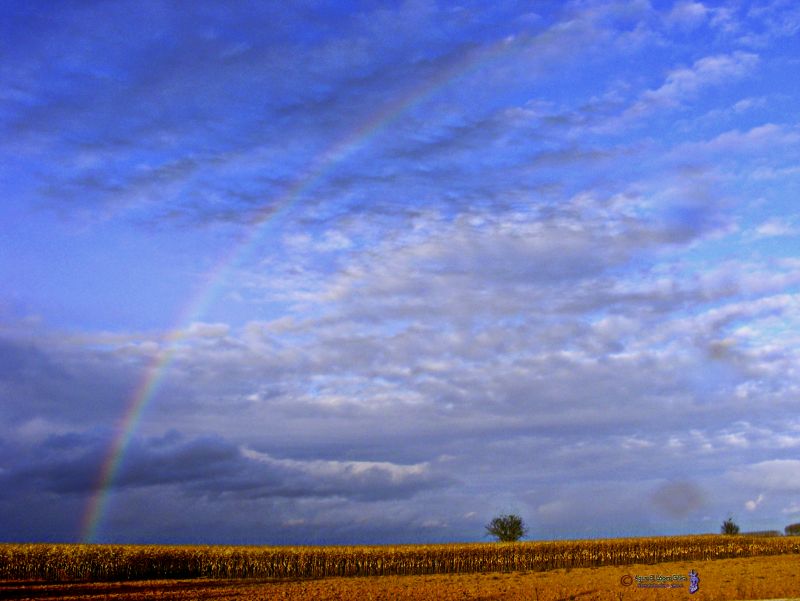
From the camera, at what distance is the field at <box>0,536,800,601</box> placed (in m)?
46.9

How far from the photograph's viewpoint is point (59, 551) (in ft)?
205

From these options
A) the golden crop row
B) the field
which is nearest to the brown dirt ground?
the field

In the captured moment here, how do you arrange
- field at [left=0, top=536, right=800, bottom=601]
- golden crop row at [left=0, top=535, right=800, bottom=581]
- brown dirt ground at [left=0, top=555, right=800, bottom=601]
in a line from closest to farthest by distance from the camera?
brown dirt ground at [left=0, top=555, right=800, bottom=601] < field at [left=0, top=536, right=800, bottom=601] < golden crop row at [left=0, top=535, right=800, bottom=581]

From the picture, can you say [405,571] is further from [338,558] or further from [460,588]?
[460,588]

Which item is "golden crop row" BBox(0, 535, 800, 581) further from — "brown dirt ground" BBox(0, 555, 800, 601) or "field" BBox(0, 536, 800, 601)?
"brown dirt ground" BBox(0, 555, 800, 601)

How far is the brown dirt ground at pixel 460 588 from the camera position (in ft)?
144

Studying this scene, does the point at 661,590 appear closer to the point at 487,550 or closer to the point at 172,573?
the point at 487,550

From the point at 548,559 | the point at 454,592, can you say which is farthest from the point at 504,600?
the point at 548,559

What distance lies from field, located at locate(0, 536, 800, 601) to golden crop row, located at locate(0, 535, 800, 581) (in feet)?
0.29

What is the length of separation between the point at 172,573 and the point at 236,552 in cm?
558

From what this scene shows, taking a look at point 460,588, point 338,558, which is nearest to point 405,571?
point 338,558

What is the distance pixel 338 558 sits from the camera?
6988 cm

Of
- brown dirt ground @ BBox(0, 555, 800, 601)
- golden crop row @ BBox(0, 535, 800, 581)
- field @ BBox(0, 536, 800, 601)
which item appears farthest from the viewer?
golden crop row @ BBox(0, 535, 800, 581)

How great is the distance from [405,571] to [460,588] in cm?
1994
